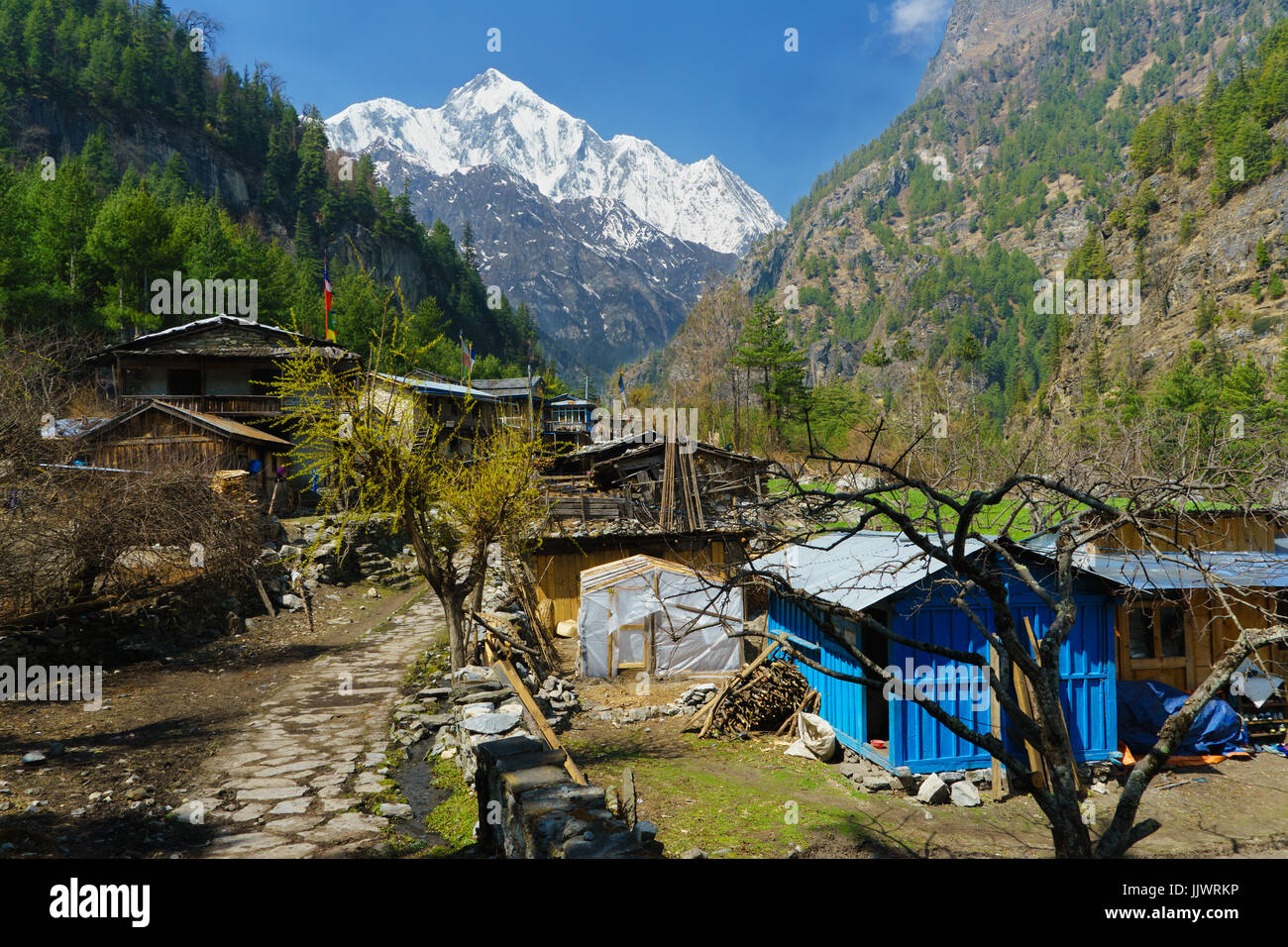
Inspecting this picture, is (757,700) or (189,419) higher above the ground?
(189,419)

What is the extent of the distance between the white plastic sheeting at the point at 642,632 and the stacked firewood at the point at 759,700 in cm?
375

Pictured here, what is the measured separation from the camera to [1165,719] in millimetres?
12406

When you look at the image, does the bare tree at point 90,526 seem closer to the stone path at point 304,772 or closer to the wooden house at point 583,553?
the stone path at point 304,772

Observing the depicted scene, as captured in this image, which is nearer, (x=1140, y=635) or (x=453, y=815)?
(x=453, y=815)

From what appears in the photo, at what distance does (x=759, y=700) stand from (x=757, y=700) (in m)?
0.04

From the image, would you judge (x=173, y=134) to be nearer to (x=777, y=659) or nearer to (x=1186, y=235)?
(x=777, y=659)

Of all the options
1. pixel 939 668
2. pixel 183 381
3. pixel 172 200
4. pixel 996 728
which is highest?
pixel 172 200

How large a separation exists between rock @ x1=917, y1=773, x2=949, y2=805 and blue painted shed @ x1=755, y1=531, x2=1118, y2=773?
0.38m

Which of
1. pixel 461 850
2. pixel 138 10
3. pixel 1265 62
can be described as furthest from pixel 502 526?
pixel 1265 62

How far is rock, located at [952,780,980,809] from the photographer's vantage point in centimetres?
1063

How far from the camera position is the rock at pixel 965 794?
10.6 m

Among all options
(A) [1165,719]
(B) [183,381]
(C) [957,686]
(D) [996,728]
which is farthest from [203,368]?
(A) [1165,719]

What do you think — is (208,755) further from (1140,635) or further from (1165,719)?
(1140,635)

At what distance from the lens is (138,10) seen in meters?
86.1
